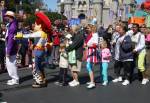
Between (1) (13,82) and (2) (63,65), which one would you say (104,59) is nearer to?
(2) (63,65)

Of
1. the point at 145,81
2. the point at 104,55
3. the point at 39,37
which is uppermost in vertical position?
the point at 39,37

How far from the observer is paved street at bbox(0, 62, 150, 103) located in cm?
1093

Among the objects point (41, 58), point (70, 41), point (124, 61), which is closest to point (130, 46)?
point (124, 61)

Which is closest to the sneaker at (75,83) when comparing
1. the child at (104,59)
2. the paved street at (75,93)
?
the paved street at (75,93)

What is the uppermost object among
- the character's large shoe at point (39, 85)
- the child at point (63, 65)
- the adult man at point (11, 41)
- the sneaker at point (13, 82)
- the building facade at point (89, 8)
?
the adult man at point (11, 41)

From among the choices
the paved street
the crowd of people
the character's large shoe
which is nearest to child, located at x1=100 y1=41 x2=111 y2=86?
the crowd of people

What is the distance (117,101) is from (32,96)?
1988mm

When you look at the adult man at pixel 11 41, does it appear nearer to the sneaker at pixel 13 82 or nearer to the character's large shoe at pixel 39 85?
the sneaker at pixel 13 82

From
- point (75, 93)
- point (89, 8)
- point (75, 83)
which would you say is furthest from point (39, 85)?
point (89, 8)

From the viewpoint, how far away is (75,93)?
38.8 ft

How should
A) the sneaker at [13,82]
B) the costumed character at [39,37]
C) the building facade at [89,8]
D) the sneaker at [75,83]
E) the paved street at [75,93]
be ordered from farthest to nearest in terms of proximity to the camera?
the building facade at [89,8]
the sneaker at [75,83]
the sneaker at [13,82]
the costumed character at [39,37]
the paved street at [75,93]

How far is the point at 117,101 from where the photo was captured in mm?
10906

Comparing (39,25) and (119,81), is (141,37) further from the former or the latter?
(39,25)

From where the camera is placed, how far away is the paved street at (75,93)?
10930 millimetres
